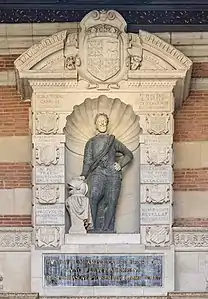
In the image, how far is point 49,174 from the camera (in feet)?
53.2

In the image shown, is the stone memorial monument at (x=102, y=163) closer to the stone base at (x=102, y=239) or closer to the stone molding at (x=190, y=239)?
the stone base at (x=102, y=239)

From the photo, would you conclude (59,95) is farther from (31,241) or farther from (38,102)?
(31,241)

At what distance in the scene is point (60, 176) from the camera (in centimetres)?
1622

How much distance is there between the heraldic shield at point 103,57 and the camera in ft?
53.5

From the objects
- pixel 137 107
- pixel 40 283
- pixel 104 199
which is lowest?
pixel 40 283

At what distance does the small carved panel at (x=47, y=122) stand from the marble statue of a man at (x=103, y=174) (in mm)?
543

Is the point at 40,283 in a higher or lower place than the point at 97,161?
lower

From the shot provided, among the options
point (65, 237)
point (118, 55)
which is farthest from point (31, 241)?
point (118, 55)

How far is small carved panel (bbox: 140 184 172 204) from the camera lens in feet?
53.0

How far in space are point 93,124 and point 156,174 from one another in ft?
3.77

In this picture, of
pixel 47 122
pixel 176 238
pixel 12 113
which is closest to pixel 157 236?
pixel 176 238

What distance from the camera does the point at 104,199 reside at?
16.4 metres

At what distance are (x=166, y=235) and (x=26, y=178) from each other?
6.79ft

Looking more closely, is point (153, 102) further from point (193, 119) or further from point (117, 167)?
point (117, 167)
